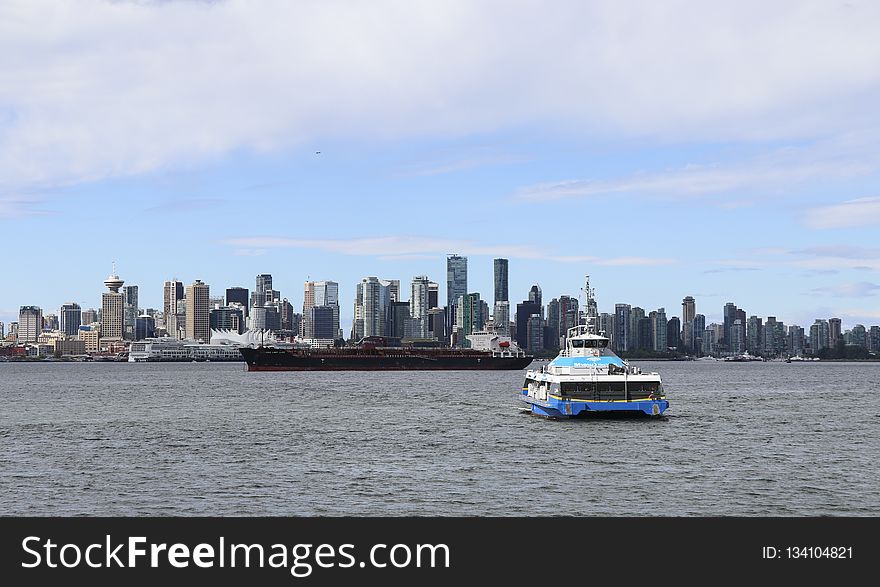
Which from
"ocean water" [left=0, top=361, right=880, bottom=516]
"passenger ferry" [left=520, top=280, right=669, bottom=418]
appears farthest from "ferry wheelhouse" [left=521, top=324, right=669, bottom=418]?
"ocean water" [left=0, top=361, right=880, bottom=516]

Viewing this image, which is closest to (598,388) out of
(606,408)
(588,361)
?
(606,408)

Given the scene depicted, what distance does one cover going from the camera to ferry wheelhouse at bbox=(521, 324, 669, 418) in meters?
77.5

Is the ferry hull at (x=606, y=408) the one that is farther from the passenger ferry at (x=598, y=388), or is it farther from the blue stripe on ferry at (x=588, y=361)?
the blue stripe on ferry at (x=588, y=361)

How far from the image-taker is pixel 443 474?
50.9 metres

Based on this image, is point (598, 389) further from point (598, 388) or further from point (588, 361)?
point (588, 361)

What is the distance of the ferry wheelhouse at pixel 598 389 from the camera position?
77.5 metres

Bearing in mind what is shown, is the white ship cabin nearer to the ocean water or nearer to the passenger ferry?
the passenger ferry

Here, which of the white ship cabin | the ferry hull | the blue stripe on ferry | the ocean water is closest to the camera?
the ocean water

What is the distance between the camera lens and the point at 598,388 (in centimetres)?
7762

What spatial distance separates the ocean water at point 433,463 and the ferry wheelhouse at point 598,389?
4.51 ft

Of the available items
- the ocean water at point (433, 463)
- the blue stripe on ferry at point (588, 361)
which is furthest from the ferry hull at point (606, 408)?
the blue stripe on ferry at point (588, 361)

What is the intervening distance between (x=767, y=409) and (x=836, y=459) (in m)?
47.8

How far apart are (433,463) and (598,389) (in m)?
25.5
